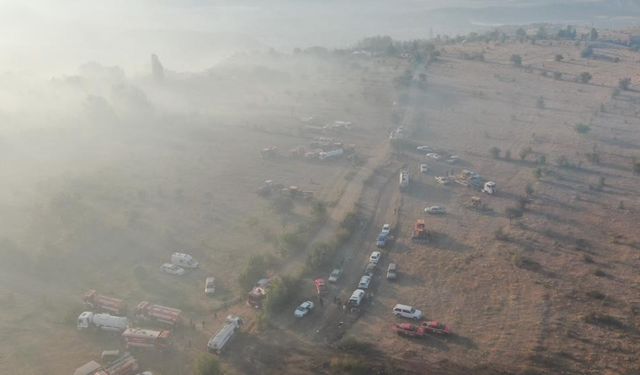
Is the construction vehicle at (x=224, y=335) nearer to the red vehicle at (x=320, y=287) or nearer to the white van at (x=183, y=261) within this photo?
the red vehicle at (x=320, y=287)

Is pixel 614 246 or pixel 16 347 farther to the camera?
pixel 614 246

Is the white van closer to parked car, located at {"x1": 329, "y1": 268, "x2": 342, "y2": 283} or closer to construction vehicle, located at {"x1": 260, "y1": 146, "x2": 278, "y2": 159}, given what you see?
parked car, located at {"x1": 329, "y1": 268, "x2": 342, "y2": 283}

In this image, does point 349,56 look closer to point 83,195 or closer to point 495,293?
point 83,195

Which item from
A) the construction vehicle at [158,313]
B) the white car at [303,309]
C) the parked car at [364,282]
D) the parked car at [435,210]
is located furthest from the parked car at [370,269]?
the construction vehicle at [158,313]

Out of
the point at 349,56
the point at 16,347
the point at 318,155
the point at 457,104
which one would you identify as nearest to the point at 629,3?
the point at 349,56

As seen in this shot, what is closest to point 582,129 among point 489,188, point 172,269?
point 489,188

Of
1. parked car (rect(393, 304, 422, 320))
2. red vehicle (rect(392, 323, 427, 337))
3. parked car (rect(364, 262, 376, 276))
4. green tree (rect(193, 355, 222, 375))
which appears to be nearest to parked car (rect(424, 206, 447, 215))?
parked car (rect(364, 262, 376, 276))

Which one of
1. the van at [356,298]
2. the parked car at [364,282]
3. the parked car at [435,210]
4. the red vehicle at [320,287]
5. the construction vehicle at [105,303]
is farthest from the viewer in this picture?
the parked car at [435,210]
